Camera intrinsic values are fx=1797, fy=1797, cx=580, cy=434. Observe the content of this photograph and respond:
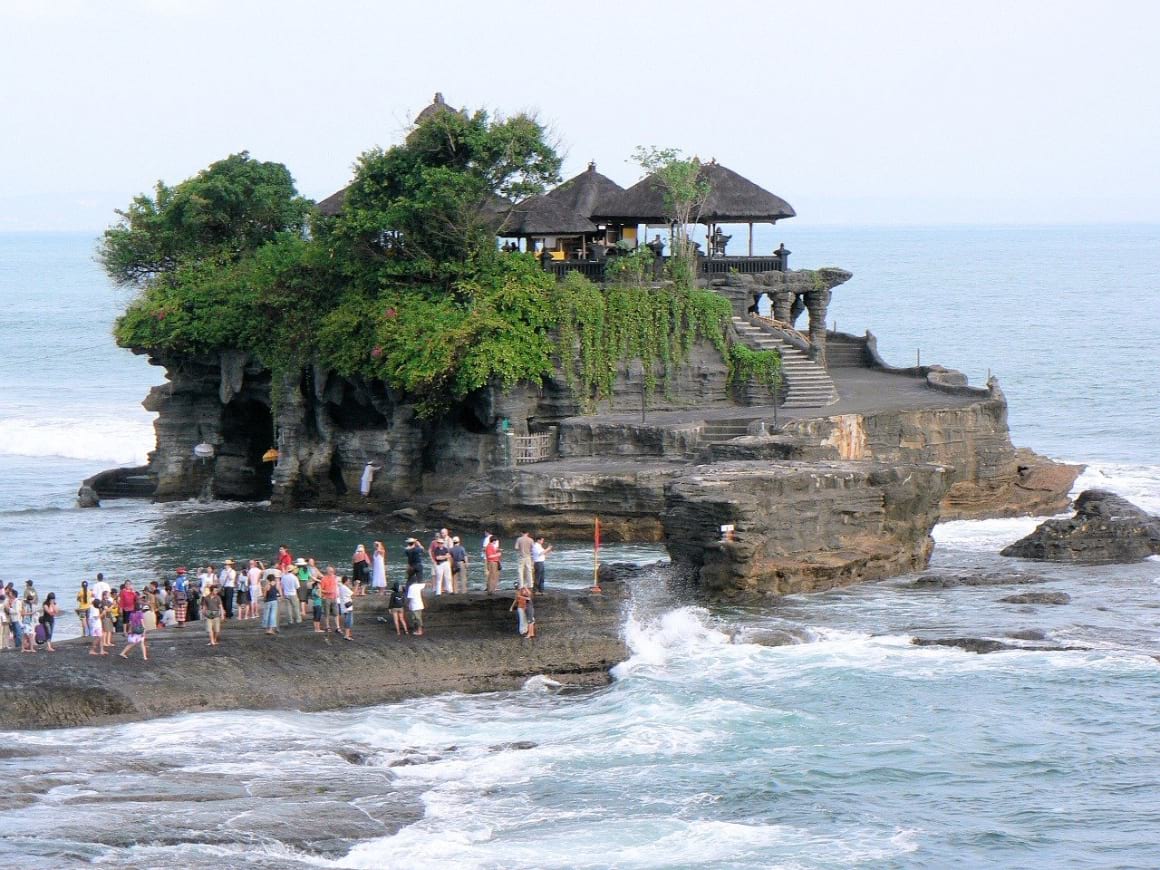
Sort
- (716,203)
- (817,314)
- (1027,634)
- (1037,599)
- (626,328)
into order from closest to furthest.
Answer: (1027,634), (1037,599), (626,328), (716,203), (817,314)

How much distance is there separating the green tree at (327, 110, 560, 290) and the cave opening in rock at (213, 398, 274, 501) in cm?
710

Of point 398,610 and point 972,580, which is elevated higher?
point 398,610

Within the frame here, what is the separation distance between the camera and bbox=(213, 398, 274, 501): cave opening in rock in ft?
170

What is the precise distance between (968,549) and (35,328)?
95.7 meters

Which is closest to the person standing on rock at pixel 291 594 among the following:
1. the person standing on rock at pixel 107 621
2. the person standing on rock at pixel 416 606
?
the person standing on rock at pixel 416 606

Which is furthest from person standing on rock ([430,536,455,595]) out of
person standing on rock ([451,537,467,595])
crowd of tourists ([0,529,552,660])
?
person standing on rock ([451,537,467,595])

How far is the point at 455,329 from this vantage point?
1789 inches

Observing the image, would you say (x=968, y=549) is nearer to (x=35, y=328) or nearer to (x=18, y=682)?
(x=18, y=682)

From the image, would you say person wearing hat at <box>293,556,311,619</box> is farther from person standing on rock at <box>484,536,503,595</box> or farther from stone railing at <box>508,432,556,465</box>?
stone railing at <box>508,432,556,465</box>

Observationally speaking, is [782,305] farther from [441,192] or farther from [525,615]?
[525,615]

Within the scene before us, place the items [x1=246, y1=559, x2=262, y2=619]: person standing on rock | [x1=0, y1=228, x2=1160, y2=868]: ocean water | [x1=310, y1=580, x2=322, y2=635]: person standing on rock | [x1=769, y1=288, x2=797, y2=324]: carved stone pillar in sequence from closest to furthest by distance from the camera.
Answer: [x1=0, y1=228, x2=1160, y2=868]: ocean water
[x1=310, y1=580, x2=322, y2=635]: person standing on rock
[x1=246, y1=559, x2=262, y2=619]: person standing on rock
[x1=769, y1=288, x2=797, y2=324]: carved stone pillar

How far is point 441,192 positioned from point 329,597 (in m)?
16.9

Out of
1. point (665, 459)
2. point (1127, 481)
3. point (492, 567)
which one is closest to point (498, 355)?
point (665, 459)

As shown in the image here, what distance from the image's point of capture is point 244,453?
52.4m
